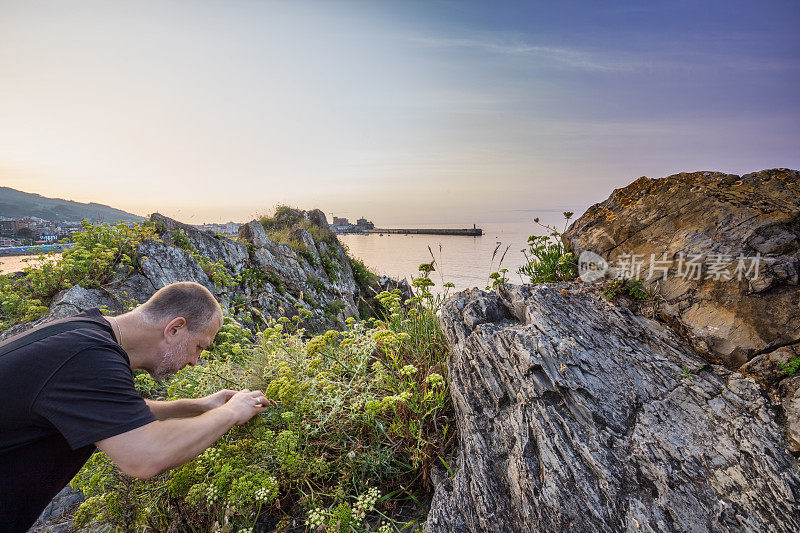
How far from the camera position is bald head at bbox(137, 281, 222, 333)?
107 inches

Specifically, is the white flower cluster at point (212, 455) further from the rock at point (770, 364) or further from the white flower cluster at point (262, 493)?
the rock at point (770, 364)

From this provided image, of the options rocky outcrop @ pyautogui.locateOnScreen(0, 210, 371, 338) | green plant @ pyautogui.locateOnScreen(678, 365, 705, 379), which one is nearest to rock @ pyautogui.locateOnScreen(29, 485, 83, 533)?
rocky outcrop @ pyautogui.locateOnScreen(0, 210, 371, 338)

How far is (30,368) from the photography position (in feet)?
6.68

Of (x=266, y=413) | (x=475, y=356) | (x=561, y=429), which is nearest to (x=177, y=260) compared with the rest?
(x=266, y=413)

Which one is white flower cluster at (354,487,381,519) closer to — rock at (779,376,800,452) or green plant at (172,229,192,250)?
rock at (779,376,800,452)

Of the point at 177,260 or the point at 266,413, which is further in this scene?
the point at 177,260

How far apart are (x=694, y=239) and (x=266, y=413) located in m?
4.81

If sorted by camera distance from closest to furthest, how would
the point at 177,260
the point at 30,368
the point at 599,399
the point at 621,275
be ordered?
the point at 30,368 → the point at 599,399 → the point at 621,275 → the point at 177,260

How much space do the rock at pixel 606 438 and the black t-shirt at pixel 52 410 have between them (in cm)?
226

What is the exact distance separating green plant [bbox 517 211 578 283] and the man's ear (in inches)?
172

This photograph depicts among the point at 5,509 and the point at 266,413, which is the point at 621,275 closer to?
the point at 266,413

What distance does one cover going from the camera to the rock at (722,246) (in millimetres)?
2955

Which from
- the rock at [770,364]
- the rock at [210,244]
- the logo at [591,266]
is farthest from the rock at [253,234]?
the rock at [770,364]

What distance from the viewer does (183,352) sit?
9.23 ft
